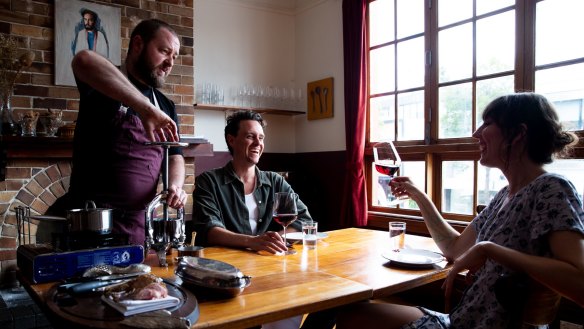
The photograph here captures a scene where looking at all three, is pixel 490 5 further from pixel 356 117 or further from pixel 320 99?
pixel 320 99

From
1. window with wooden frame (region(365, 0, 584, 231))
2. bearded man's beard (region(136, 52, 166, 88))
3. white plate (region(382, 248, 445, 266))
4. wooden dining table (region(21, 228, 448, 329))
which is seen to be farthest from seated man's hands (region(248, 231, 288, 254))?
window with wooden frame (region(365, 0, 584, 231))

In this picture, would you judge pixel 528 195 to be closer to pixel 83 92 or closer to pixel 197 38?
pixel 83 92

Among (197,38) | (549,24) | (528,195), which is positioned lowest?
(528,195)

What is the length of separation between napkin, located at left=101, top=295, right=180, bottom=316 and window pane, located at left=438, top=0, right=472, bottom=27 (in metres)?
3.23

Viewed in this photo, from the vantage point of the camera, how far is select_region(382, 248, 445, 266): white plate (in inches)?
56.9

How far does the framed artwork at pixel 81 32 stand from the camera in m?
3.17

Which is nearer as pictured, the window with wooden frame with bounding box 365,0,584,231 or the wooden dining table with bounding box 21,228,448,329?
the wooden dining table with bounding box 21,228,448,329

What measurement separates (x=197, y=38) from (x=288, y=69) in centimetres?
110

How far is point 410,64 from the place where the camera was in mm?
3820

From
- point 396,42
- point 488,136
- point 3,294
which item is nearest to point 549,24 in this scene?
point 396,42

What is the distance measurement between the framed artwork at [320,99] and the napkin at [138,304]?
12.1ft

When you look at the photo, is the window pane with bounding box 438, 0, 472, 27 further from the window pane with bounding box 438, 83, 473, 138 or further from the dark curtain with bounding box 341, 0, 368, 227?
the dark curtain with bounding box 341, 0, 368, 227

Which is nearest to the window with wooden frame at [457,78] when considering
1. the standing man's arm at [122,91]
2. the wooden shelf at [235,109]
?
the wooden shelf at [235,109]

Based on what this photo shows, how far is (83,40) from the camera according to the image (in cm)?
327
